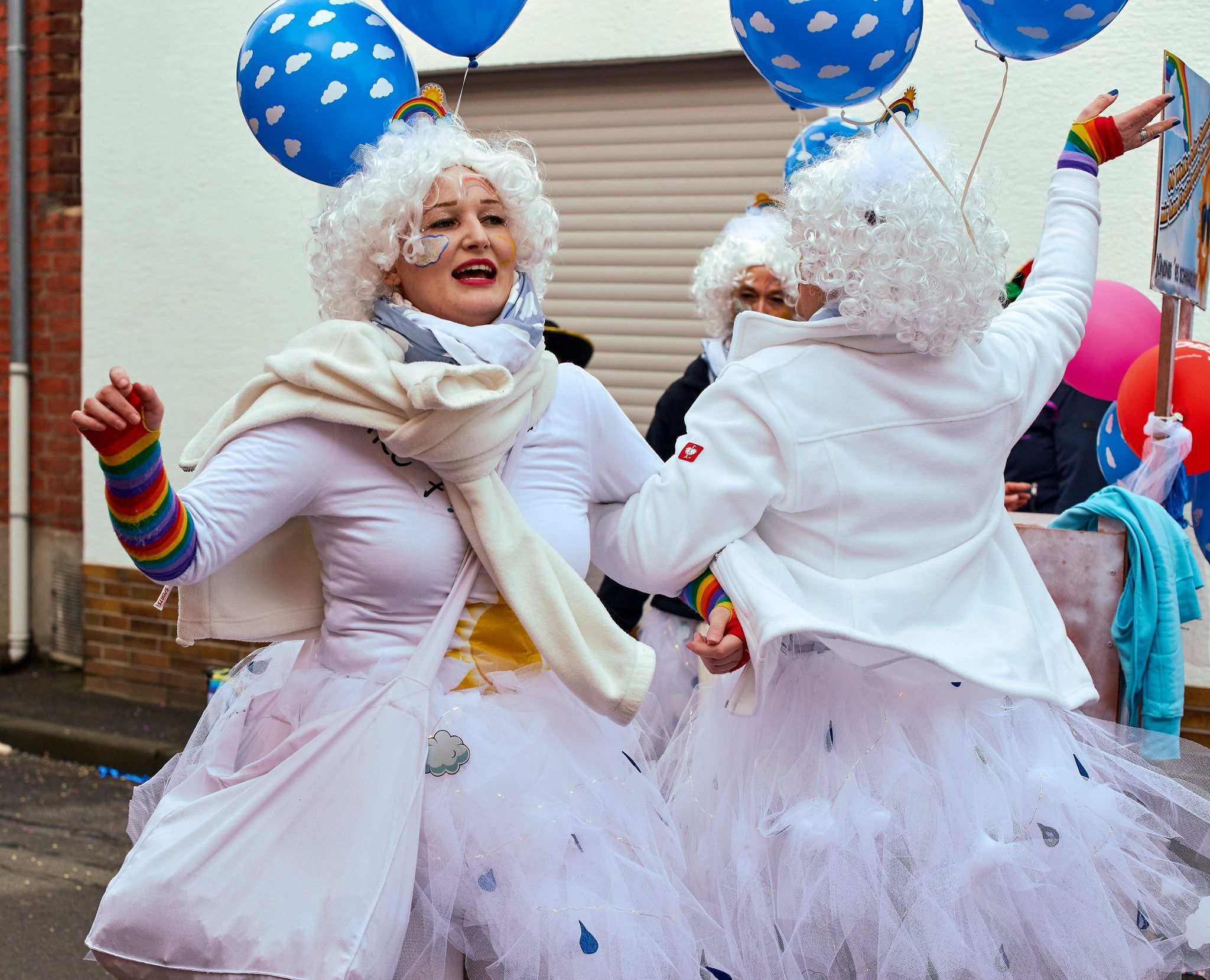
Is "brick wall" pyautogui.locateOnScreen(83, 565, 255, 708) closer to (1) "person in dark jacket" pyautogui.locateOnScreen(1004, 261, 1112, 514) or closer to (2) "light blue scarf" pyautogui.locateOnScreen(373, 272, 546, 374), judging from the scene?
(1) "person in dark jacket" pyautogui.locateOnScreen(1004, 261, 1112, 514)

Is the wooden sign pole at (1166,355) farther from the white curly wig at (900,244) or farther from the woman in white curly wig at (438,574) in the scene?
the woman in white curly wig at (438,574)

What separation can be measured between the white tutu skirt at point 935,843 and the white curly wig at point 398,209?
112 cm

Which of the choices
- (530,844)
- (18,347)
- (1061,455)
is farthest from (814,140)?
(18,347)

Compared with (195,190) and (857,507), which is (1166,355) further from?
(195,190)

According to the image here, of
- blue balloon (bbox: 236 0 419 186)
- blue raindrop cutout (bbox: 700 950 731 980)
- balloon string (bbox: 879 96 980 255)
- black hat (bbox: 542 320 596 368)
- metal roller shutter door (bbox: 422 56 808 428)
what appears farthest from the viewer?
metal roller shutter door (bbox: 422 56 808 428)

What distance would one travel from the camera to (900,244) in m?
2.47

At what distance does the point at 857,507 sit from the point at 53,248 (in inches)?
258

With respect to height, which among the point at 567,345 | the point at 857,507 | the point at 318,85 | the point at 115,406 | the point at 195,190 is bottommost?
the point at 195,190

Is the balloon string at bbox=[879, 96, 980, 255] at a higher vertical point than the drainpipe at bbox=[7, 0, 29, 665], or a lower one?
higher

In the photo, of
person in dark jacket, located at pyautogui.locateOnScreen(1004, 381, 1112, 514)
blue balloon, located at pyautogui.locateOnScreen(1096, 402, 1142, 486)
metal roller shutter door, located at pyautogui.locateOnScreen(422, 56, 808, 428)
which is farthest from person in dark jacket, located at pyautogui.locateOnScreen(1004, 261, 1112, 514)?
metal roller shutter door, located at pyautogui.locateOnScreen(422, 56, 808, 428)

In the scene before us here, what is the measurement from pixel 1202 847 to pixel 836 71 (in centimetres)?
179

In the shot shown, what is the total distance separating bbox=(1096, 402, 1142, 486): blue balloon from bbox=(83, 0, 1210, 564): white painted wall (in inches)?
108

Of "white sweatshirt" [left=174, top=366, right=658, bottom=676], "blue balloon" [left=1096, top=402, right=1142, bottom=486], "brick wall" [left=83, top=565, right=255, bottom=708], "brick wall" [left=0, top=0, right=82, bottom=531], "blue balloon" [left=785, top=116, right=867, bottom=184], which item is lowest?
"brick wall" [left=83, top=565, right=255, bottom=708]

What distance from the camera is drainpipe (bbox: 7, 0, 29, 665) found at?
300 inches
